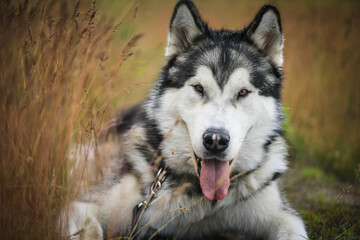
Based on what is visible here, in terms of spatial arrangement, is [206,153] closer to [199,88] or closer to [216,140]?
[216,140]

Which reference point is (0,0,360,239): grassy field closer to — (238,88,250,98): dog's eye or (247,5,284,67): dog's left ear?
(238,88,250,98): dog's eye

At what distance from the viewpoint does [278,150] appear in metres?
3.10

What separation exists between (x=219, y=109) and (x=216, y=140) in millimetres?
318

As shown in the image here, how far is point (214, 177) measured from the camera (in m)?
2.50

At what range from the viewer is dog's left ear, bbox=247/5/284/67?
2.86m

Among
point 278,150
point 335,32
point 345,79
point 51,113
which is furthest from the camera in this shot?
point 335,32

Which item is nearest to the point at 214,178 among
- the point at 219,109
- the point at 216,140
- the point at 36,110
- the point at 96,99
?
the point at 216,140

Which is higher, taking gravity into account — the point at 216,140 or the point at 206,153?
the point at 216,140

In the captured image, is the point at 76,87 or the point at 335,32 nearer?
the point at 76,87

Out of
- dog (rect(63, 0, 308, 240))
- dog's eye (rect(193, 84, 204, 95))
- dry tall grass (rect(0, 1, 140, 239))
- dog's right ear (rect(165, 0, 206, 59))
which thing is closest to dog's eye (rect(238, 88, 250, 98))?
dog (rect(63, 0, 308, 240))

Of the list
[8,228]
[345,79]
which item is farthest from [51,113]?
[345,79]

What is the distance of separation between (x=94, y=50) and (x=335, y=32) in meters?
5.61

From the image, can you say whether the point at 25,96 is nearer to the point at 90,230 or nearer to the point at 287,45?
the point at 90,230

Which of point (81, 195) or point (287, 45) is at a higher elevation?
point (287, 45)
